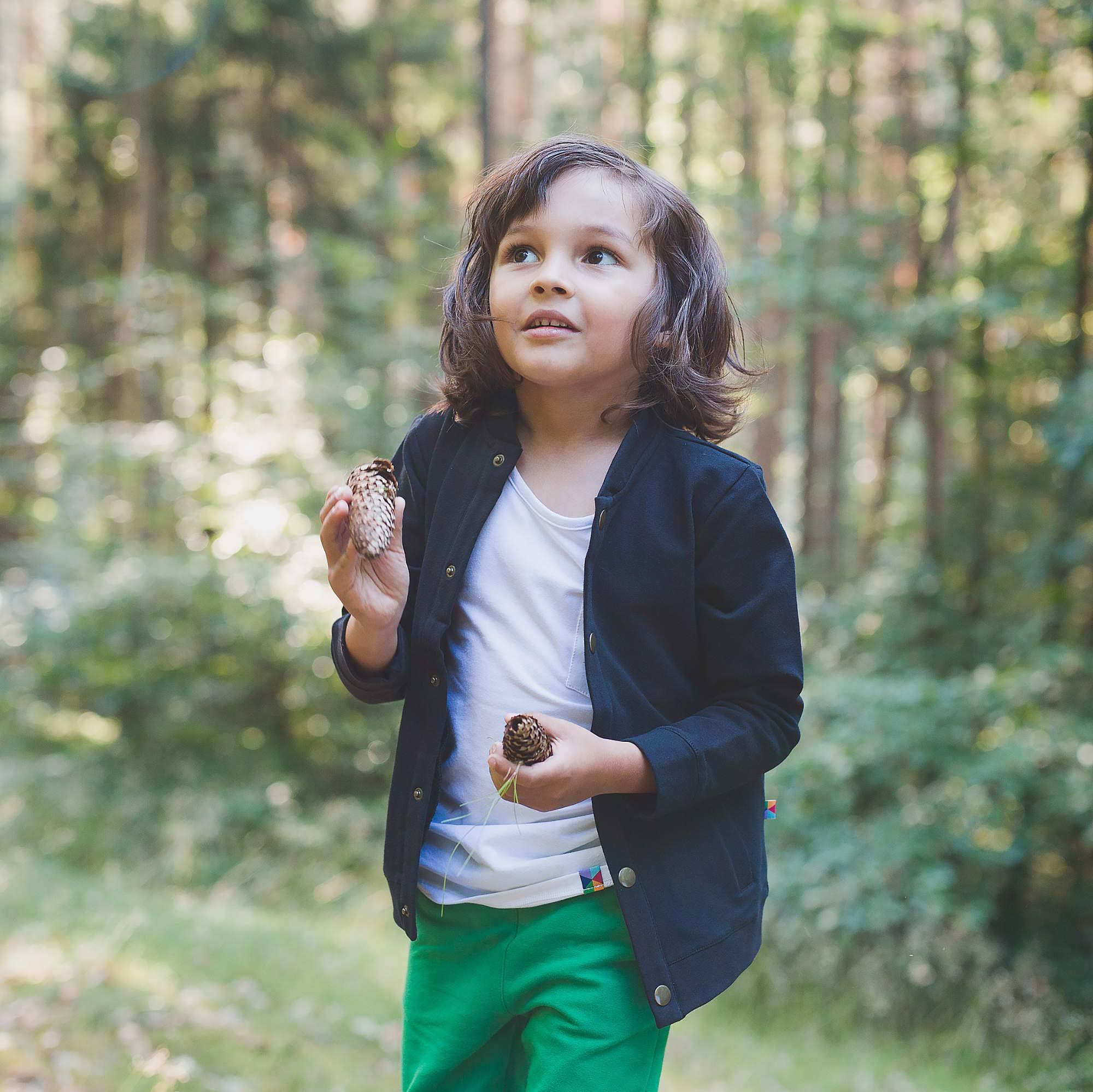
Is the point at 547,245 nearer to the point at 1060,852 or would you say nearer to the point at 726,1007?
the point at 726,1007

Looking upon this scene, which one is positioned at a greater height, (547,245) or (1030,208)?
(1030,208)

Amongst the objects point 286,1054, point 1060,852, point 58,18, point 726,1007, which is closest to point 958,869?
point 1060,852

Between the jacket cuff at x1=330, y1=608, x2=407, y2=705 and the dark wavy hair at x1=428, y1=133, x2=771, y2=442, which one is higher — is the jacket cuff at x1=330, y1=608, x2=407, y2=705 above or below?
below

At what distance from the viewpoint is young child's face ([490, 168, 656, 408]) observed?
138 centimetres

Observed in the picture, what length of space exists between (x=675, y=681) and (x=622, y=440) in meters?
0.33

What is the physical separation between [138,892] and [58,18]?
925 cm

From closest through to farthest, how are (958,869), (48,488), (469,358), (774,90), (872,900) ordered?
(469,358) < (872,900) < (958,869) < (774,90) < (48,488)

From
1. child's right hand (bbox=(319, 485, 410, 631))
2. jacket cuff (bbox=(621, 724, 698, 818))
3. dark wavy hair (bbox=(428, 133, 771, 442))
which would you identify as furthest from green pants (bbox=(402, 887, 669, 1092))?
dark wavy hair (bbox=(428, 133, 771, 442))

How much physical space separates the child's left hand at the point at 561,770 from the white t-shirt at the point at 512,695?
140 millimetres

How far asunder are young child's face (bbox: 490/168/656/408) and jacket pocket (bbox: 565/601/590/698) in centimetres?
32

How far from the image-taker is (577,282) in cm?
138

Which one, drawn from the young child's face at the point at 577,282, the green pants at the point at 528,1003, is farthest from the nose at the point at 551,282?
the green pants at the point at 528,1003

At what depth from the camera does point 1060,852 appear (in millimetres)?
4777

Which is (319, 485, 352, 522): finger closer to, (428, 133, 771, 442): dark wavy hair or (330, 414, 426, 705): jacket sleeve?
(330, 414, 426, 705): jacket sleeve
